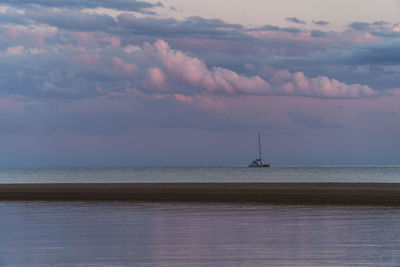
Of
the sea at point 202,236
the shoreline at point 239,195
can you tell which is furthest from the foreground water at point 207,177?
the sea at point 202,236

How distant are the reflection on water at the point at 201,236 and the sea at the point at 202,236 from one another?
0.03 m

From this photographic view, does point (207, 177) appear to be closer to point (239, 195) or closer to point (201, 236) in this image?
point (239, 195)

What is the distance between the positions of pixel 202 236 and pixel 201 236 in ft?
0.12

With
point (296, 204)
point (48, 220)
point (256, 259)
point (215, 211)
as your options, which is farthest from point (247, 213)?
point (256, 259)

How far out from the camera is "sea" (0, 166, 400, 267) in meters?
18.7

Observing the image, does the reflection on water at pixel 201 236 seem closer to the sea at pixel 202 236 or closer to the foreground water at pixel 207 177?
the sea at pixel 202 236

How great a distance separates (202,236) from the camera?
2388 cm

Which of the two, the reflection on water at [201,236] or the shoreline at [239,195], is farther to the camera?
the shoreline at [239,195]

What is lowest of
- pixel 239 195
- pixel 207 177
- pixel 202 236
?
pixel 207 177

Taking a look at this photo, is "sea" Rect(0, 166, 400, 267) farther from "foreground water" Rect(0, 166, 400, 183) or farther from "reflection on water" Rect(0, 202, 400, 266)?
"foreground water" Rect(0, 166, 400, 183)

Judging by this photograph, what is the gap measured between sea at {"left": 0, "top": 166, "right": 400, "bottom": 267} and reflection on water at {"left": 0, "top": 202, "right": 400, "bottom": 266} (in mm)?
30

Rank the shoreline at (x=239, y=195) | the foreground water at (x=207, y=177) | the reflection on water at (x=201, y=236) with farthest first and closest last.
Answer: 1. the foreground water at (x=207, y=177)
2. the shoreline at (x=239, y=195)
3. the reflection on water at (x=201, y=236)

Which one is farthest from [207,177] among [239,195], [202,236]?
[202,236]

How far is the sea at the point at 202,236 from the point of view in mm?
18734
